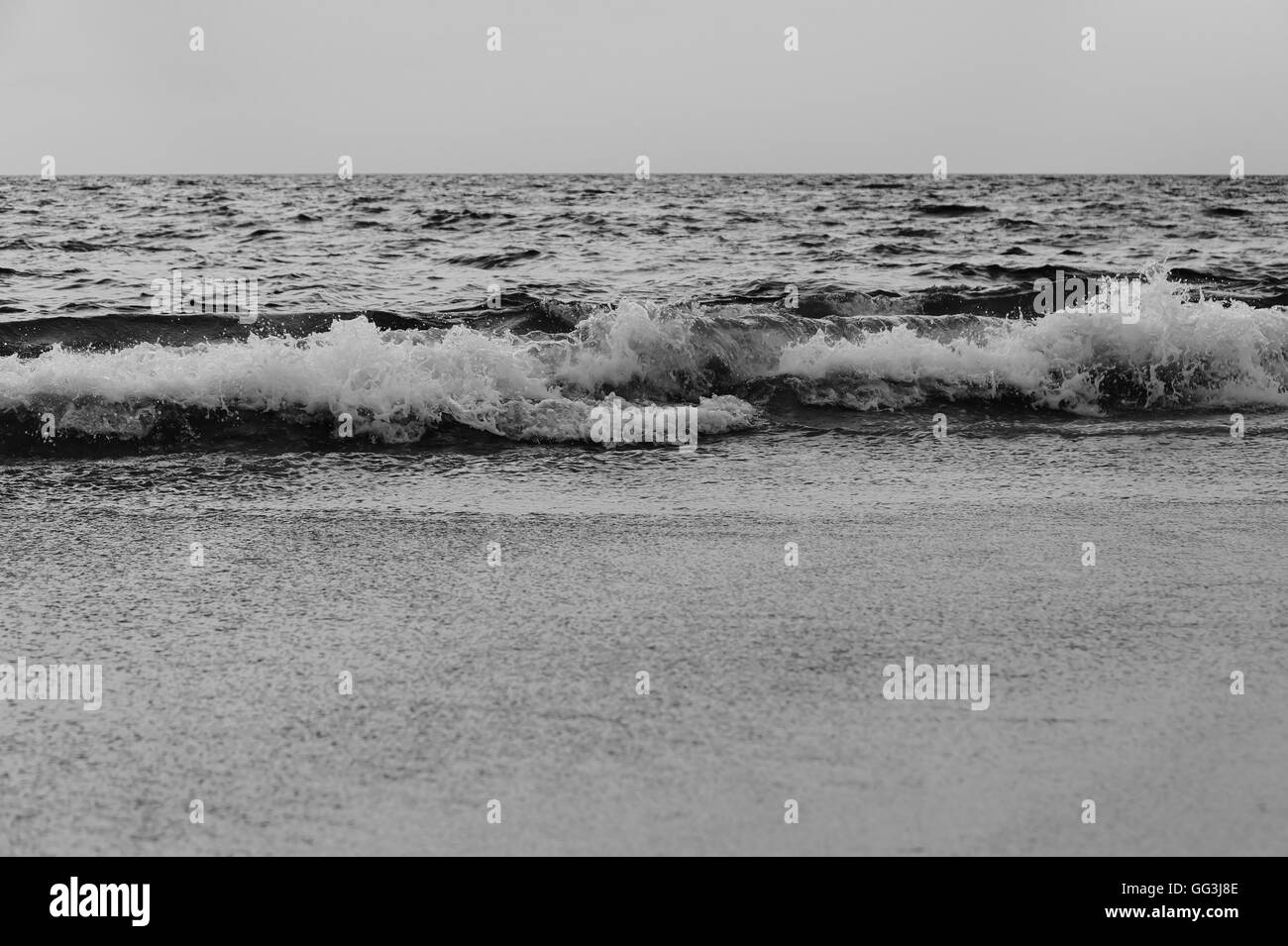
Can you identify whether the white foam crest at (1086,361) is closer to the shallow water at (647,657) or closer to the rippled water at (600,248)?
the shallow water at (647,657)

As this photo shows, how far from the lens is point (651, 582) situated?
3723 mm

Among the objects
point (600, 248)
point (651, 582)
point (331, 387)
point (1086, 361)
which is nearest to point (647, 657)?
point (651, 582)

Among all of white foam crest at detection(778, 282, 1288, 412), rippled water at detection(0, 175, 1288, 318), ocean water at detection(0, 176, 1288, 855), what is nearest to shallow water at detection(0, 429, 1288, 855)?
ocean water at detection(0, 176, 1288, 855)

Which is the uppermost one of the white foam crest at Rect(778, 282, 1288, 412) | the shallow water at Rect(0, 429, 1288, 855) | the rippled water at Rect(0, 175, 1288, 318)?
the rippled water at Rect(0, 175, 1288, 318)

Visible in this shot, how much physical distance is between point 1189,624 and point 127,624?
119 inches

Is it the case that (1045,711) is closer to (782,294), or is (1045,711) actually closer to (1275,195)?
(782,294)

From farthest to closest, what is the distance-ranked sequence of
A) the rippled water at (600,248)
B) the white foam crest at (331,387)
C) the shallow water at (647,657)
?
1. the rippled water at (600,248)
2. the white foam crest at (331,387)
3. the shallow water at (647,657)

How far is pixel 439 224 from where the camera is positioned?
65.1 feet

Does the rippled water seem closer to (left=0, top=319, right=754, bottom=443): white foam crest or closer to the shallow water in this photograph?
(left=0, top=319, right=754, bottom=443): white foam crest

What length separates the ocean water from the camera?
2.34 m

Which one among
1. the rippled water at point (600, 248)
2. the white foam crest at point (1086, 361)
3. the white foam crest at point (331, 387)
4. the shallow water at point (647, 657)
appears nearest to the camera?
the shallow water at point (647, 657)

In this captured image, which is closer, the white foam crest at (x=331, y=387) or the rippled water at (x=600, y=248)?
the white foam crest at (x=331, y=387)

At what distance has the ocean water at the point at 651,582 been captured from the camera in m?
2.34

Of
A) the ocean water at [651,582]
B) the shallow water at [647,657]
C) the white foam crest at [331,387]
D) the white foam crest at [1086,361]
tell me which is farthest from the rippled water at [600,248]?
the shallow water at [647,657]
